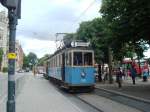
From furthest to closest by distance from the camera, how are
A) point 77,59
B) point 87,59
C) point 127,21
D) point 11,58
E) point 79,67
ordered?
point 87,59 → point 77,59 → point 79,67 → point 127,21 → point 11,58

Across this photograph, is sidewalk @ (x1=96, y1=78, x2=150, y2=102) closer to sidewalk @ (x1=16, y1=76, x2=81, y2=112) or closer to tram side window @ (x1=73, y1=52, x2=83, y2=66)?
tram side window @ (x1=73, y1=52, x2=83, y2=66)

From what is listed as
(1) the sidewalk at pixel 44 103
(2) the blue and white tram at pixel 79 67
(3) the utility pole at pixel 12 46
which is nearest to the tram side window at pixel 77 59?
(2) the blue and white tram at pixel 79 67

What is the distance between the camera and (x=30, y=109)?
1600 centimetres

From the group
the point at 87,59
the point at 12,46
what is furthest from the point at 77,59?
the point at 12,46

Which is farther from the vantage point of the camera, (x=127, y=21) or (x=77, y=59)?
(x=77, y=59)

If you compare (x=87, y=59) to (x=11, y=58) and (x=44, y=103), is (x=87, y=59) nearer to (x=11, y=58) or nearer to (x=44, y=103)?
(x=44, y=103)

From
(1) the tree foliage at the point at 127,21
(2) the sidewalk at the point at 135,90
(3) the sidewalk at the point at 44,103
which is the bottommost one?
(3) the sidewalk at the point at 44,103

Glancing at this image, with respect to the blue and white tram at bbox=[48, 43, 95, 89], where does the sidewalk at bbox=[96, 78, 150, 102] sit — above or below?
below

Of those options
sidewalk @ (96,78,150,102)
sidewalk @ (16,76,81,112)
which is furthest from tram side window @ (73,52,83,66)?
sidewalk @ (96,78,150,102)

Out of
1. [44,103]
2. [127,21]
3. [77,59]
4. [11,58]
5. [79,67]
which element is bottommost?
[44,103]

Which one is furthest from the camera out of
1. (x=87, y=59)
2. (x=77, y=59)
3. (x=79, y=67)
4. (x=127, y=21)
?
(x=87, y=59)

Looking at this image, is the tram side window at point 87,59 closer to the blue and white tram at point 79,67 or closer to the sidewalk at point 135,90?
the blue and white tram at point 79,67

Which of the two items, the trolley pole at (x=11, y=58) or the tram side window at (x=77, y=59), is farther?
the tram side window at (x=77, y=59)

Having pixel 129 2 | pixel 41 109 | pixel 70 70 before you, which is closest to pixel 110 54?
pixel 70 70
